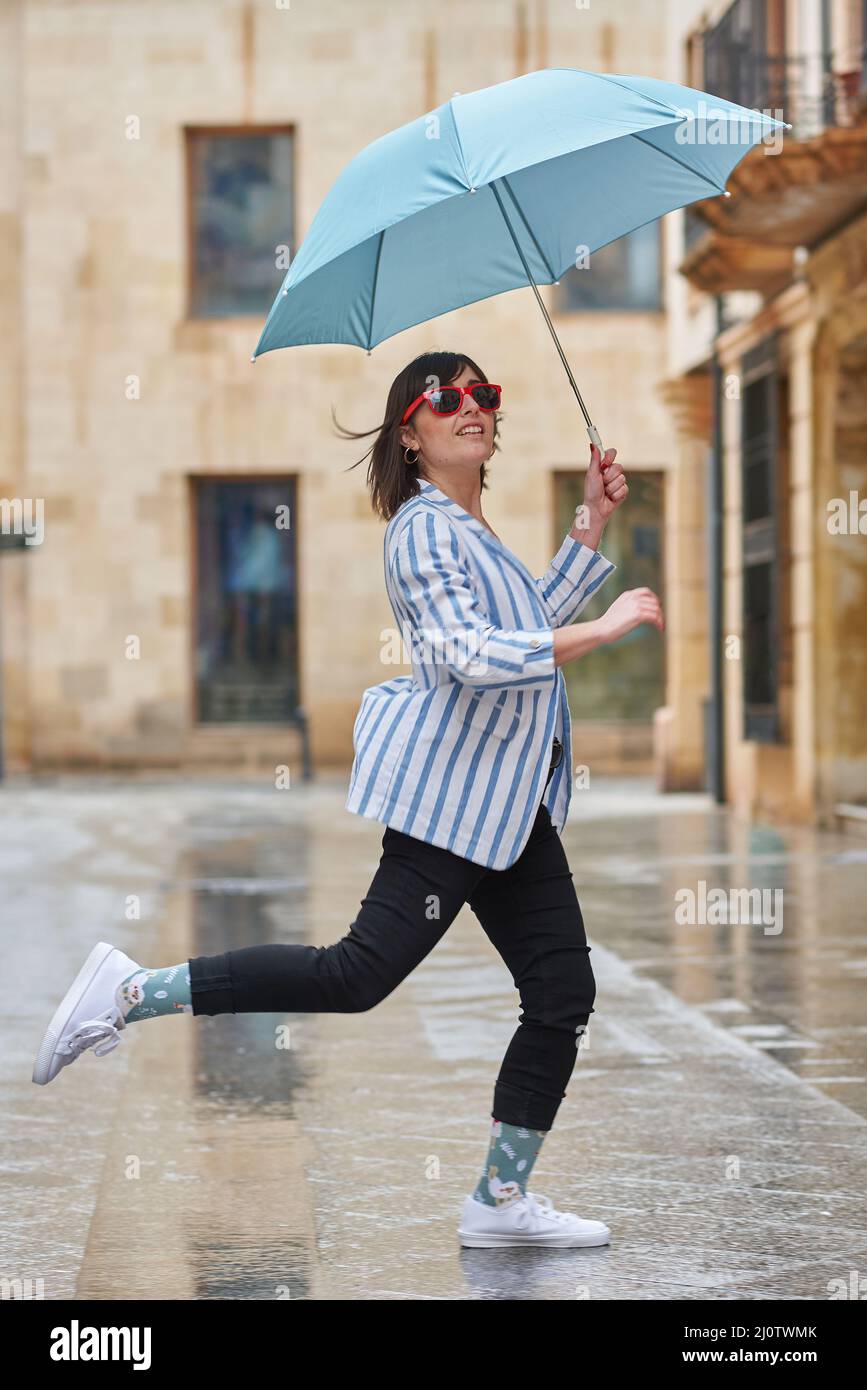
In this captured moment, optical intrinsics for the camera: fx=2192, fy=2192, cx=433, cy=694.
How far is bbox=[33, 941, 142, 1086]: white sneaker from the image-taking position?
437 centimetres

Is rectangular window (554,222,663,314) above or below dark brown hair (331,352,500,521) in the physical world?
above

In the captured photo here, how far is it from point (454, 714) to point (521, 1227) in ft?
3.45

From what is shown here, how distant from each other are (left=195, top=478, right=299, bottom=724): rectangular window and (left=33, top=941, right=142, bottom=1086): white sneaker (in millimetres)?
21715

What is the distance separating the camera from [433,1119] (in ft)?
19.1

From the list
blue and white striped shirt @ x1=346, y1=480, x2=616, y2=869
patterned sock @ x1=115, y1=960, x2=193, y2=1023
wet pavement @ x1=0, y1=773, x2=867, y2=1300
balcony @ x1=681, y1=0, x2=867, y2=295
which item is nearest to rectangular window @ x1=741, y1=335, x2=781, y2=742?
balcony @ x1=681, y1=0, x2=867, y2=295

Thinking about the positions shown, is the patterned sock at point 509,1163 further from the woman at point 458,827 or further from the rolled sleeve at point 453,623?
the rolled sleeve at point 453,623

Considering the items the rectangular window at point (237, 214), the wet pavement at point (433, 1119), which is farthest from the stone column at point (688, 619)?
the wet pavement at point (433, 1119)

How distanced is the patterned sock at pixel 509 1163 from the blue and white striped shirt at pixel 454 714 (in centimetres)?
57

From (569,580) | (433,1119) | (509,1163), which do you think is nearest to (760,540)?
(433,1119)

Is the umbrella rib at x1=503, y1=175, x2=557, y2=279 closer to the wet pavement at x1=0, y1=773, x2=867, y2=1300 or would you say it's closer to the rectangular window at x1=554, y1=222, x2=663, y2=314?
the wet pavement at x1=0, y1=773, x2=867, y2=1300

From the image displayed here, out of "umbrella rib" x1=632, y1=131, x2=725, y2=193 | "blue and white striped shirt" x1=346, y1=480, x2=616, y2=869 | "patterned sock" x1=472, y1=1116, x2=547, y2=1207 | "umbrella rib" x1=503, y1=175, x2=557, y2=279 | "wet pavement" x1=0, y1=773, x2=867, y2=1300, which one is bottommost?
"wet pavement" x1=0, y1=773, x2=867, y2=1300

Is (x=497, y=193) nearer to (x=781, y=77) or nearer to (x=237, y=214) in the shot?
(x=781, y=77)

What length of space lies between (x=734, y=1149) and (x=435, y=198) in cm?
242
